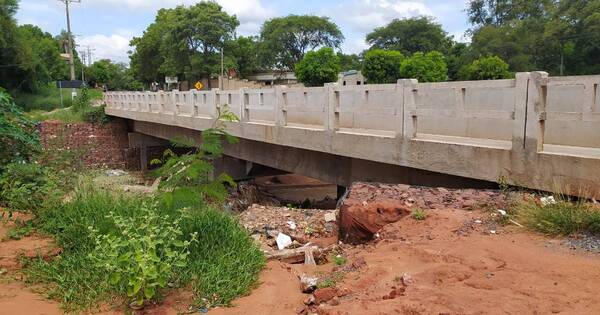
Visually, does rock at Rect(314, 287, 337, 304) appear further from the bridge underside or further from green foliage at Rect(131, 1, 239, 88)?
green foliage at Rect(131, 1, 239, 88)

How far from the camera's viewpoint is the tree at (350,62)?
64.9 meters

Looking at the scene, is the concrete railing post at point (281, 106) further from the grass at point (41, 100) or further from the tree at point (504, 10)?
the tree at point (504, 10)

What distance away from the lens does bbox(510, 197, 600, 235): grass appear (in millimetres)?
4867

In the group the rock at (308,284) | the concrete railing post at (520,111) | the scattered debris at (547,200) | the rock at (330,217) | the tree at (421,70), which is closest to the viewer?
the rock at (308,284)

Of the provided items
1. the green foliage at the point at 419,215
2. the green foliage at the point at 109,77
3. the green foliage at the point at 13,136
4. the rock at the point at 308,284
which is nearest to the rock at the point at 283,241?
the green foliage at the point at 419,215

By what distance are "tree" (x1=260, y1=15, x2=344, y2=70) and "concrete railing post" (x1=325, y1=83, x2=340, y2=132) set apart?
58.2 meters

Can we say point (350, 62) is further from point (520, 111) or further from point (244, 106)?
point (520, 111)

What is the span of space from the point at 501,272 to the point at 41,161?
8420 mm

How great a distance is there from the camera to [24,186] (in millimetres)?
6762

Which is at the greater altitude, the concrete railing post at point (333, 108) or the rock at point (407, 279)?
the concrete railing post at point (333, 108)

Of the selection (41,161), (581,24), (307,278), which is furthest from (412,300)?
(581,24)

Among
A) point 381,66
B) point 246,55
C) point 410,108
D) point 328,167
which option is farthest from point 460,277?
point 246,55

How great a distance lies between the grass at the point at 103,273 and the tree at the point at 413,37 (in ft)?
197

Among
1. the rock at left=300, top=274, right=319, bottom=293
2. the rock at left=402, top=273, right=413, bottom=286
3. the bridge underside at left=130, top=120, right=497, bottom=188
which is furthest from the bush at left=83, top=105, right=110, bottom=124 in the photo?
the rock at left=402, top=273, right=413, bottom=286
